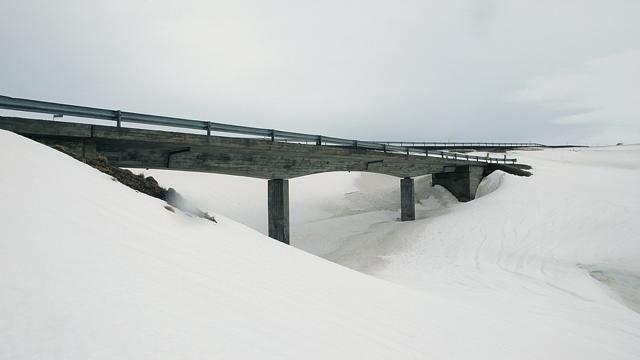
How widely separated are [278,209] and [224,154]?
4.62 m

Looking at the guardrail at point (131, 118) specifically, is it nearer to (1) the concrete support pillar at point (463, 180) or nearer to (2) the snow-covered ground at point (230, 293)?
(2) the snow-covered ground at point (230, 293)

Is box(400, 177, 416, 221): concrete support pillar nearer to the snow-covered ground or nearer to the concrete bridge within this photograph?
the concrete bridge

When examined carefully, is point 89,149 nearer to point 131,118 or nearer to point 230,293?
point 131,118

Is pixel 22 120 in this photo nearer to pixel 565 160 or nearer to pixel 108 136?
pixel 108 136

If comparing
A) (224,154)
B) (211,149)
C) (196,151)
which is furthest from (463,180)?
(196,151)

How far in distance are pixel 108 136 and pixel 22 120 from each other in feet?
7.48

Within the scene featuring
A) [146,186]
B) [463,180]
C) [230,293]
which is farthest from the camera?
[463,180]

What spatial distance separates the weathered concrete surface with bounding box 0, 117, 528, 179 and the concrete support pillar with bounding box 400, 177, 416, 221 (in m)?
3.34


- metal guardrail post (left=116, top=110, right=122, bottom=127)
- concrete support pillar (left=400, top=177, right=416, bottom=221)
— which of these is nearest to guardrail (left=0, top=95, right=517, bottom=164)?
metal guardrail post (left=116, top=110, right=122, bottom=127)

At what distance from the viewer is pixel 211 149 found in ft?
51.5

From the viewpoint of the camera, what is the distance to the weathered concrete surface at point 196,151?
37.1 ft

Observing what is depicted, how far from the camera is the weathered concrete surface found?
37.1 feet

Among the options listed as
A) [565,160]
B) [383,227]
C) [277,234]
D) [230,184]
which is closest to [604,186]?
[383,227]

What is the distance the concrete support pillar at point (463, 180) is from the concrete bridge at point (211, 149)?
6008 mm
